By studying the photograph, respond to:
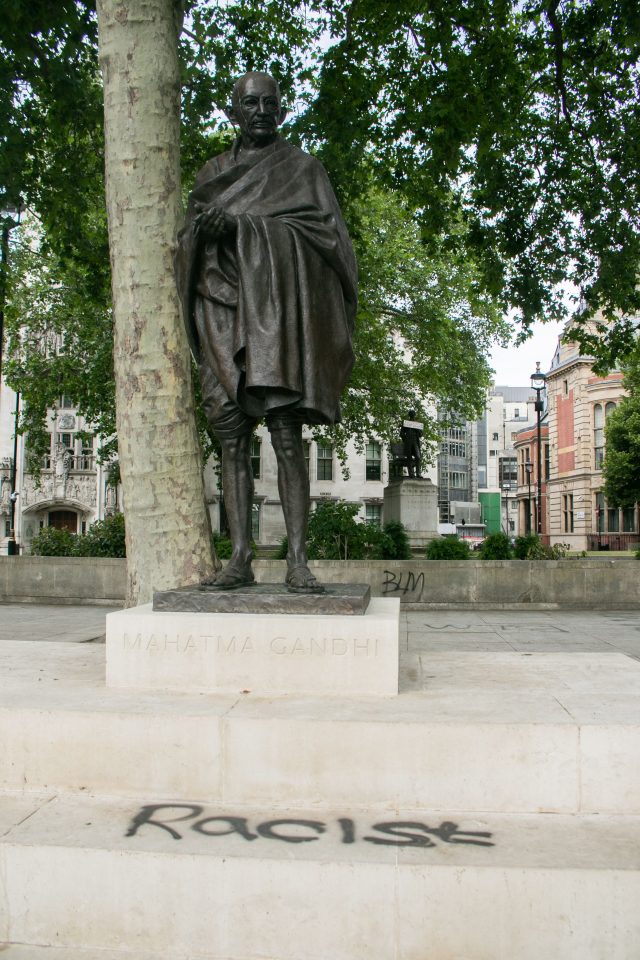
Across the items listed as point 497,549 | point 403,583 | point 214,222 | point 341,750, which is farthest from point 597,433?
point 341,750

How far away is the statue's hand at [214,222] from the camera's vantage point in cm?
387

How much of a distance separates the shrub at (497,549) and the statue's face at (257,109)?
45.4 ft

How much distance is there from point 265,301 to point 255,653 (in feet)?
5.82

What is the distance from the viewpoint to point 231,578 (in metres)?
4.15

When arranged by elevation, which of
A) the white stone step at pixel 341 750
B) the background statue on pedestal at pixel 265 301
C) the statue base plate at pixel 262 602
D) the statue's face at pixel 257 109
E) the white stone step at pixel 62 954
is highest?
the statue's face at pixel 257 109

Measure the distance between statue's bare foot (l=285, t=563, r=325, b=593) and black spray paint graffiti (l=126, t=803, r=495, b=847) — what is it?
1.24 meters

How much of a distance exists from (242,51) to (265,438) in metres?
35.3

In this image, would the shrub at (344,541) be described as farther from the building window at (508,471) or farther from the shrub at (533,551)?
the building window at (508,471)

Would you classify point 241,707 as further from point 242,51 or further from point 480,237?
point 242,51

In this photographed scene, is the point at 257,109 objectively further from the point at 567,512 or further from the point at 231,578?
the point at 567,512

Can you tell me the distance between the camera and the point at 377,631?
3.46 m

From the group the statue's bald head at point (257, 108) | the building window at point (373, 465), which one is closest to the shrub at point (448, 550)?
the statue's bald head at point (257, 108)

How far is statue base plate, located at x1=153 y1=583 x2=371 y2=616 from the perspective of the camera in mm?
3668

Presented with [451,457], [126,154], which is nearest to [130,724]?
[126,154]
